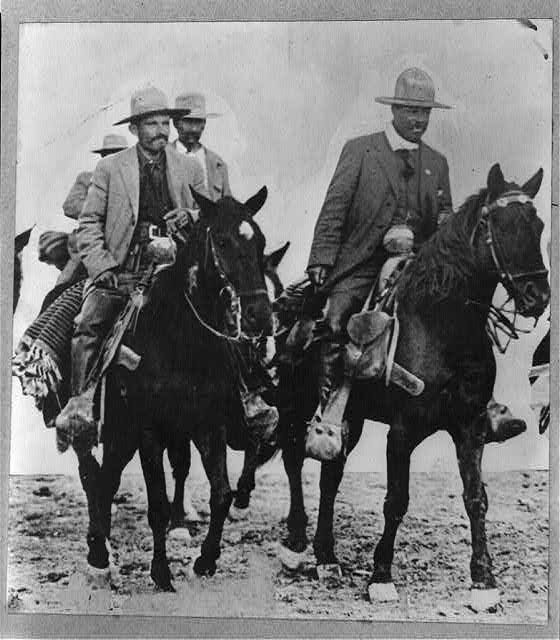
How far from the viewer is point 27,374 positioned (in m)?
3.75

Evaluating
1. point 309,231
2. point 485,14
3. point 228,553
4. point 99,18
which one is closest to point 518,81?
point 485,14

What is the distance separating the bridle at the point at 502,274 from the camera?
3.55 metres

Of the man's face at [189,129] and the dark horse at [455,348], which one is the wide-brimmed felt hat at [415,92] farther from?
the man's face at [189,129]

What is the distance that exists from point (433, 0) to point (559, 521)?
2.06 metres

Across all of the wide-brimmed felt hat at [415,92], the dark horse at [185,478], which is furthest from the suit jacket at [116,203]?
the wide-brimmed felt hat at [415,92]

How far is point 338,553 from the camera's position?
11.9 feet

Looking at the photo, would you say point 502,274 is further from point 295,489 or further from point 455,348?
point 295,489

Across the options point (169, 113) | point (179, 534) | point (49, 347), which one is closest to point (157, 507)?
point (179, 534)

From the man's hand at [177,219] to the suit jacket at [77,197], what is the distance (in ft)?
1.13

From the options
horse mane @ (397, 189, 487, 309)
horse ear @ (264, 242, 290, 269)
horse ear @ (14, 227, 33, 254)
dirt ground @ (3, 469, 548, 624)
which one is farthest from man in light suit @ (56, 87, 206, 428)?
horse mane @ (397, 189, 487, 309)

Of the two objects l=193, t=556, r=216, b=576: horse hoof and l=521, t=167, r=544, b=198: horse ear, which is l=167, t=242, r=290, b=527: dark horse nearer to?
l=193, t=556, r=216, b=576: horse hoof

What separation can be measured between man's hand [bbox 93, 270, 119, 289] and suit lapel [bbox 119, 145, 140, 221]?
0.77 ft

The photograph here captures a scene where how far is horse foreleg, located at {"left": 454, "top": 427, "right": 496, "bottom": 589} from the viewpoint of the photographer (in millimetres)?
3578

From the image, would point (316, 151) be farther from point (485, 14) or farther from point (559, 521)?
point (559, 521)
